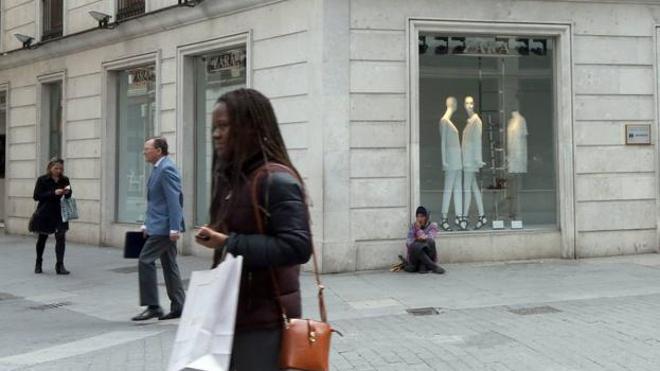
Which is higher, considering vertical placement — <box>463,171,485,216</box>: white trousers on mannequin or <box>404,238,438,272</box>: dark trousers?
<box>463,171,485,216</box>: white trousers on mannequin

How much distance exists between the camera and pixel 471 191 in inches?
434

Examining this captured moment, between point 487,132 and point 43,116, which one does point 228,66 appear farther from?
point 43,116

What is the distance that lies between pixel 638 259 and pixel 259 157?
9.59 metres

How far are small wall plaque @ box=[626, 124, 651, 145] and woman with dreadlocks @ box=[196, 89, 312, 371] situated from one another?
32.1ft

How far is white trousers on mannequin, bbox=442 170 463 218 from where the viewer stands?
35.7 ft

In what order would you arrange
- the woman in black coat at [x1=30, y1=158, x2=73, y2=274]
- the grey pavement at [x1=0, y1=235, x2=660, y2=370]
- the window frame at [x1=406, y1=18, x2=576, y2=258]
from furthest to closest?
the window frame at [x1=406, y1=18, x2=576, y2=258]
the woman in black coat at [x1=30, y1=158, x2=73, y2=274]
the grey pavement at [x1=0, y1=235, x2=660, y2=370]

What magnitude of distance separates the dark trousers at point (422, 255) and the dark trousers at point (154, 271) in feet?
12.0

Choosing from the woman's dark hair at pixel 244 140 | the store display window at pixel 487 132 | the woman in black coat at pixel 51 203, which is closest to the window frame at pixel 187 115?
the woman in black coat at pixel 51 203

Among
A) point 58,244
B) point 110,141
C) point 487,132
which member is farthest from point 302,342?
point 110,141

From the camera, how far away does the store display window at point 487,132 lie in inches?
427

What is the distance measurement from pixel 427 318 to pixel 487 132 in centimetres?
514

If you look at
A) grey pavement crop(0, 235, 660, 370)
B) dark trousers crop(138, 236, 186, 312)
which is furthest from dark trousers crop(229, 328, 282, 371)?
dark trousers crop(138, 236, 186, 312)

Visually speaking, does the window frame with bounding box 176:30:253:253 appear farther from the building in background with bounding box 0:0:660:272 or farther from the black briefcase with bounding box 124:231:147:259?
the black briefcase with bounding box 124:231:147:259

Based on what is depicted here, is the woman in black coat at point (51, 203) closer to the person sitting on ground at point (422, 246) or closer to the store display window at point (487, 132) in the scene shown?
the person sitting on ground at point (422, 246)
